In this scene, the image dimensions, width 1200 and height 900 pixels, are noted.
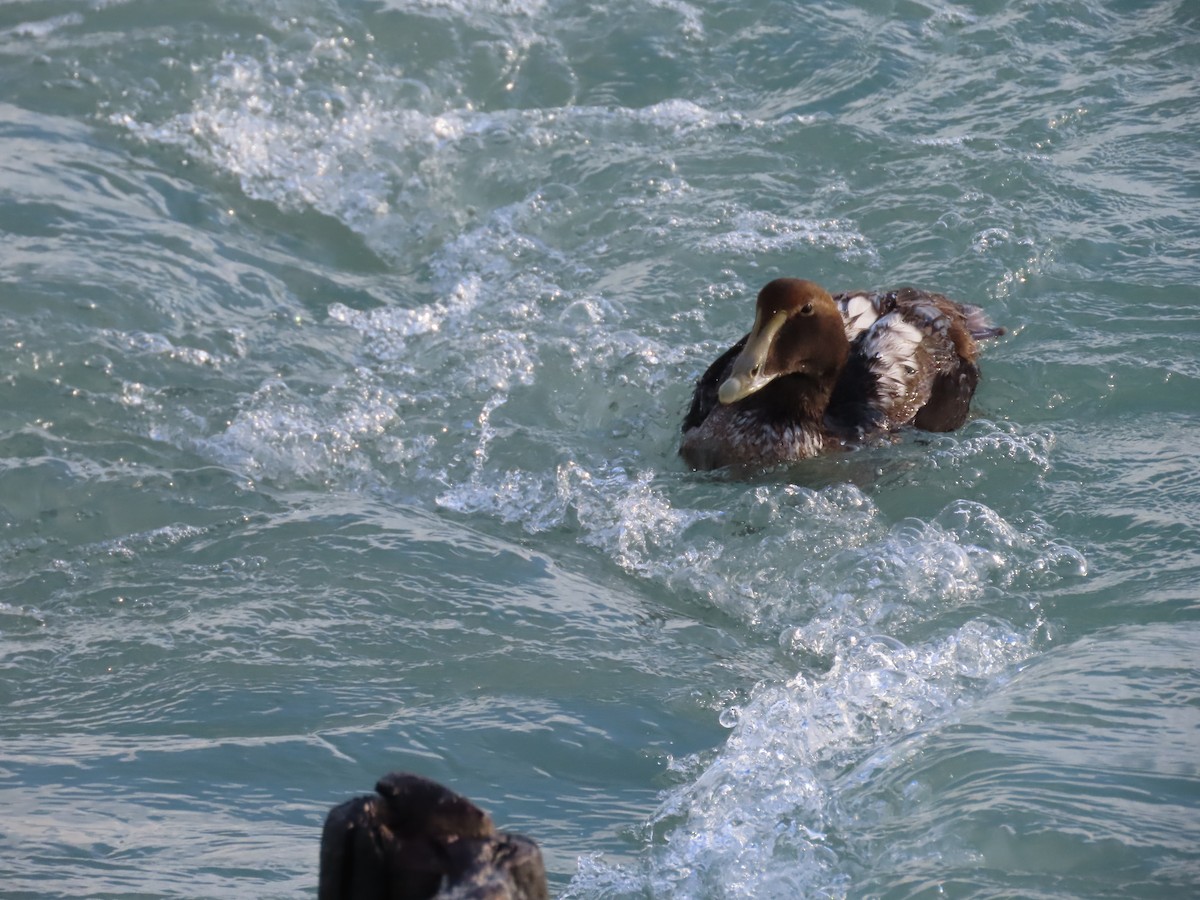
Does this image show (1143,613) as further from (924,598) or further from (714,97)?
(714,97)

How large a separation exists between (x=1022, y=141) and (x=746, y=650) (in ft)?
15.5

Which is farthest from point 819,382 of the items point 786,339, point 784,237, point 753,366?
point 784,237

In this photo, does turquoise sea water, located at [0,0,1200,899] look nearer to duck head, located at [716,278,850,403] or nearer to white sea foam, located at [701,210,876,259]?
white sea foam, located at [701,210,876,259]

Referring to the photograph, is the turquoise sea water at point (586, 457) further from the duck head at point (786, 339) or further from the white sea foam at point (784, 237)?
the duck head at point (786, 339)

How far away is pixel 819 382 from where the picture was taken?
251 inches

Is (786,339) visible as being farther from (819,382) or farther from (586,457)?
(586,457)

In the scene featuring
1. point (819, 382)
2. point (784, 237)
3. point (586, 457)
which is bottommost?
point (586, 457)

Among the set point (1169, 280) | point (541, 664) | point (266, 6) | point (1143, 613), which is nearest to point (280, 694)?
point (541, 664)

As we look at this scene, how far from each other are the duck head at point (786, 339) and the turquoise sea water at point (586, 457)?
44 cm

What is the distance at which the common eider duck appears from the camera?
20.1 ft

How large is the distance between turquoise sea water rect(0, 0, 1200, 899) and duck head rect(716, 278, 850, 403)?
44 centimetres

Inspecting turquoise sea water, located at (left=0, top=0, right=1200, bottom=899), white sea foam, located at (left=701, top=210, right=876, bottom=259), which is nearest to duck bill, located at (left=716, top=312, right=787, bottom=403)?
turquoise sea water, located at (left=0, top=0, right=1200, bottom=899)

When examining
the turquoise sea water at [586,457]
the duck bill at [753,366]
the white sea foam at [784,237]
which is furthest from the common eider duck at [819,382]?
the white sea foam at [784,237]

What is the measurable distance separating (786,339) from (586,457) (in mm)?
942
